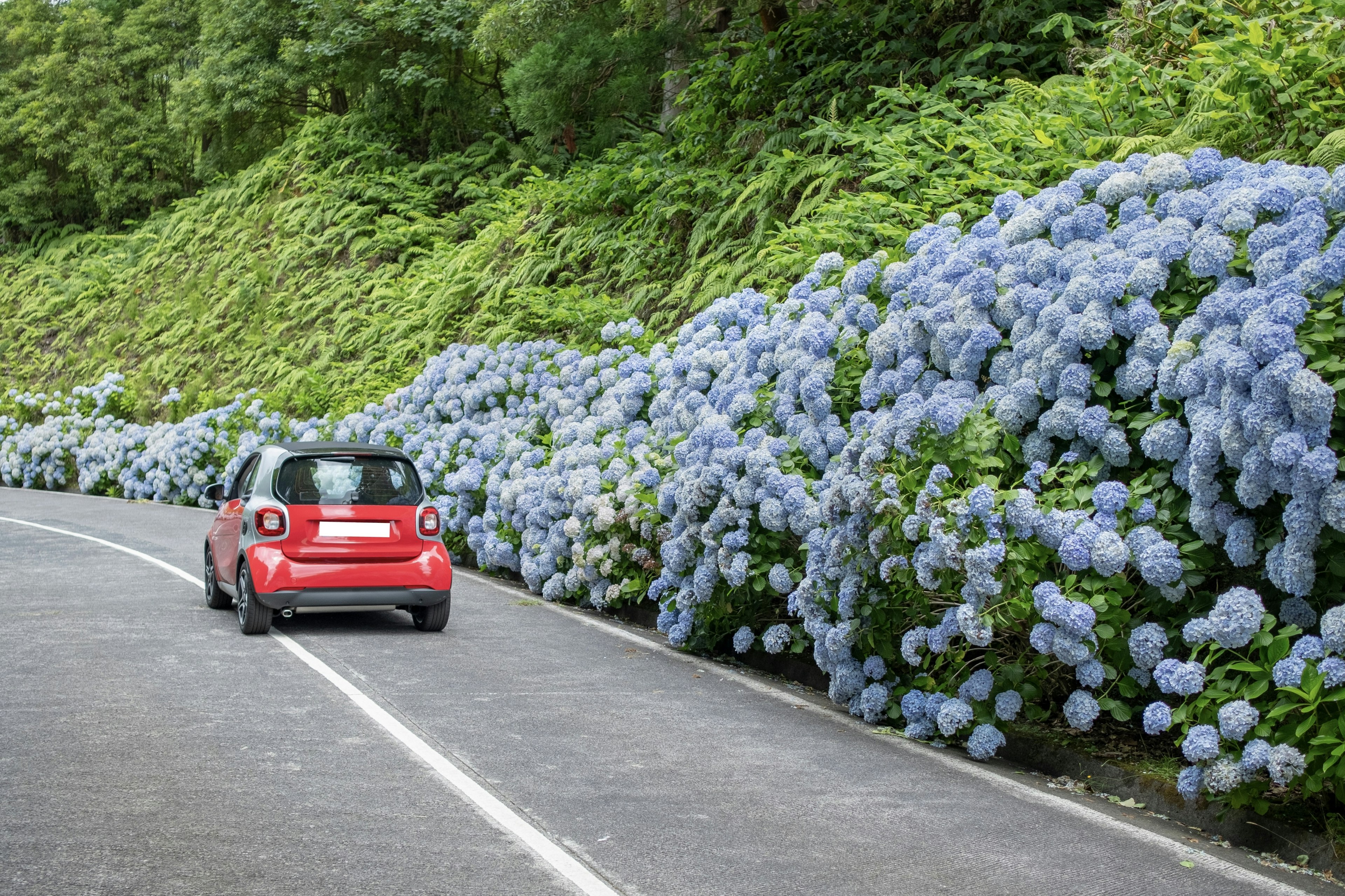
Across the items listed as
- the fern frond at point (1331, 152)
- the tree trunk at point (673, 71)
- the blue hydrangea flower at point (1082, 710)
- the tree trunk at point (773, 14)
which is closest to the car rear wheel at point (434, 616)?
the blue hydrangea flower at point (1082, 710)

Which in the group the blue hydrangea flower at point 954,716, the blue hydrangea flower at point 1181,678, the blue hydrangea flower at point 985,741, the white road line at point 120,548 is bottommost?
the white road line at point 120,548

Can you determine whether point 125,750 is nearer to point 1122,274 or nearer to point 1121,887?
point 1121,887

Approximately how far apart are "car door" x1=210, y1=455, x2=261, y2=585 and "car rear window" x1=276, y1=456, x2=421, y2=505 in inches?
24.5

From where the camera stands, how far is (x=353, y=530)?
10258 millimetres

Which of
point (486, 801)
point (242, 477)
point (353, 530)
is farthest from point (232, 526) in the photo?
point (486, 801)

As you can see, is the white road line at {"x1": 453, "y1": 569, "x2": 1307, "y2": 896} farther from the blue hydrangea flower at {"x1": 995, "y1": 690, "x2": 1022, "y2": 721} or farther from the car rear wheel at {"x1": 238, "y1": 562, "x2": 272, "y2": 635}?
the car rear wheel at {"x1": 238, "y1": 562, "x2": 272, "y2": 635}

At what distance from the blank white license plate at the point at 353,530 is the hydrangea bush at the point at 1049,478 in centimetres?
181

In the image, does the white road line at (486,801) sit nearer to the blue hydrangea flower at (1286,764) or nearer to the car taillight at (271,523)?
the car taillight at (271,523)

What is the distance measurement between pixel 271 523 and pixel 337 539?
0.54 metres

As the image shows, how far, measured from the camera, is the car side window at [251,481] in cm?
1086

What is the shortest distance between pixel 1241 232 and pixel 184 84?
3350cm

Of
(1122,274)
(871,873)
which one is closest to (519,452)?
(1122,274)

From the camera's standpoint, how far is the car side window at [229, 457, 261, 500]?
11.5 meters

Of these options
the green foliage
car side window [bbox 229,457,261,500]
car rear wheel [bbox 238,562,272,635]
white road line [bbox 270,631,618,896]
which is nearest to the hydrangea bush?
white road line [bbox 270,631,618,896]
